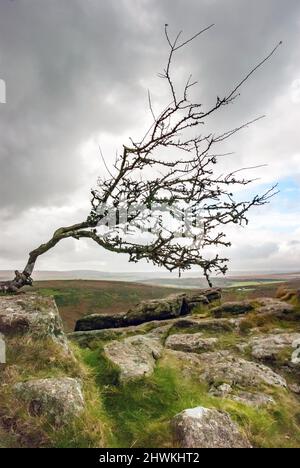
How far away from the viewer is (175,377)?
9.22 meters

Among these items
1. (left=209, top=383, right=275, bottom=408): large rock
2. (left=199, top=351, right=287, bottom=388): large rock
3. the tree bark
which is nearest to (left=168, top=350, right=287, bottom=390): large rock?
(left=199, top=351, right=287, bottom=388): large rock

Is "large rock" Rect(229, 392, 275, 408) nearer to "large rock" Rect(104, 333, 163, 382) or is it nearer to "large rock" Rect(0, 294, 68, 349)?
"large rock" Rect(104, 333, 163, 382)

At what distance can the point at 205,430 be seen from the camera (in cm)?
666

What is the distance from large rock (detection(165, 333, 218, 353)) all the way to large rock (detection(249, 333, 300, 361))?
1476mm

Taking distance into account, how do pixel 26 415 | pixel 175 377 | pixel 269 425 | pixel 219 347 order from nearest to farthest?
pixel 26 415 → pixel 269 425 → pixel 175 377 → pixel 219 347

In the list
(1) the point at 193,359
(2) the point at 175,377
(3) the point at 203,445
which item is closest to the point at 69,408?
(3) the point at 203,445

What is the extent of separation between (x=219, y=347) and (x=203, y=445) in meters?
7.28

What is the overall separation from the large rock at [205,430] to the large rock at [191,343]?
6205 mm

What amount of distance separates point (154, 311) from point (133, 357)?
13.8 metres
